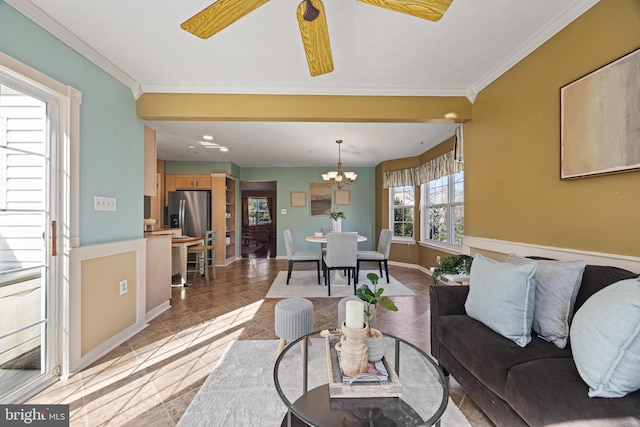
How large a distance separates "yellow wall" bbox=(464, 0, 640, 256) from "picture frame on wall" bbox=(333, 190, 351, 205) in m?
4.03

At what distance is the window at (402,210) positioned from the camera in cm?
578

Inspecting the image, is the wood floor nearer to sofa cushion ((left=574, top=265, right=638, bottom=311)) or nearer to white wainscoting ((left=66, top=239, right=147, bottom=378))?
white wainscoting ((left=66, top=239, right=147, bottom=378))

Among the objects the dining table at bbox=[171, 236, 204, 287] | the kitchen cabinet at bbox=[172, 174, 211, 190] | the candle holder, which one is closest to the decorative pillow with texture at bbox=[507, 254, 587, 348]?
the candle holder

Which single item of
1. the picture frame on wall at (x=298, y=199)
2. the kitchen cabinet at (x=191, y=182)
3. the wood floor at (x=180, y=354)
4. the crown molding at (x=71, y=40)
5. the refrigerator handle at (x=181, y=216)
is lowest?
the wood floor at (x=180, y=354)

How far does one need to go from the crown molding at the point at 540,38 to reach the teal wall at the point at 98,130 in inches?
137

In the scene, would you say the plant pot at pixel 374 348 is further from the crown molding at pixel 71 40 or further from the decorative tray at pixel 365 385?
the crown molding at pixel 71 40

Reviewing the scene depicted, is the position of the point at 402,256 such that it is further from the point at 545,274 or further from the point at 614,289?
the point at 614,289

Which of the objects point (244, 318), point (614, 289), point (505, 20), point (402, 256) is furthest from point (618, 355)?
point (402, 256)

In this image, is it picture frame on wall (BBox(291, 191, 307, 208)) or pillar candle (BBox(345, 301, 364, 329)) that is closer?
pillar candle (BBox(345, 301, 364, 329))

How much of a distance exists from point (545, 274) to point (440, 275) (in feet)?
3.48

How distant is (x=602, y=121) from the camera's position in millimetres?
1518

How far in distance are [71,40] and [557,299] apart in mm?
3614

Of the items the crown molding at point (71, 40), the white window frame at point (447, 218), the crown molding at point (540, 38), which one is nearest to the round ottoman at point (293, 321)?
the crown molding at point (71, 40)

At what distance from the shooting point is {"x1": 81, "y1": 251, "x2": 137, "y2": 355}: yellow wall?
2029 millimetres
